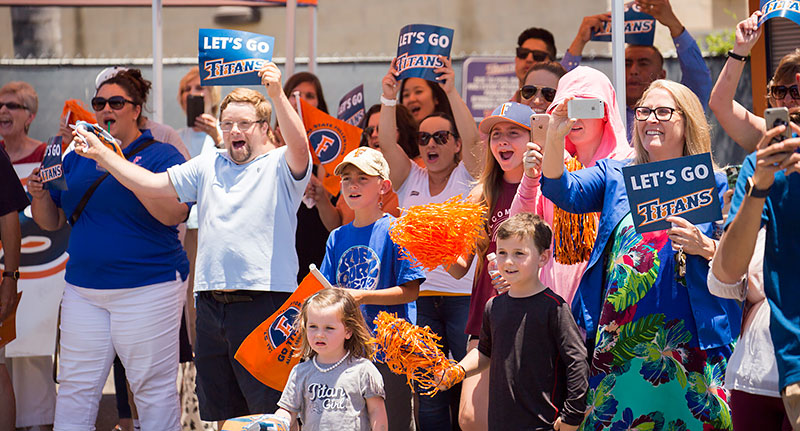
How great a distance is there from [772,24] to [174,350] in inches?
156

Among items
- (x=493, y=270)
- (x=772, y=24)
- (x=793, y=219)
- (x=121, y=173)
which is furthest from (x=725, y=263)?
(x=772, y=24)

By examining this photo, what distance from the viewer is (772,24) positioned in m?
5.94

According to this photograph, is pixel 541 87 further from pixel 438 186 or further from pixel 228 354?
pixel 228 354

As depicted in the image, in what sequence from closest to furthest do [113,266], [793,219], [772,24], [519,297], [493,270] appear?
[793,219] < [519,297] < [493,270] < [113,266] < [772,24]

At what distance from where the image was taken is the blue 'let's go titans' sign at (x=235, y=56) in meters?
5.30

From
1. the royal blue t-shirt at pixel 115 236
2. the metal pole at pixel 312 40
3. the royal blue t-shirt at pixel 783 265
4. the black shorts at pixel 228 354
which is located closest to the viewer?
the royal blue t-shirt at pixel 783 265

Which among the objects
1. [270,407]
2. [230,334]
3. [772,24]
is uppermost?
[772,24]

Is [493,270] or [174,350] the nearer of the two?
[493,270]

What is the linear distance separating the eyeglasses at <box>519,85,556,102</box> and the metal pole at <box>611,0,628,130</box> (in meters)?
0.45

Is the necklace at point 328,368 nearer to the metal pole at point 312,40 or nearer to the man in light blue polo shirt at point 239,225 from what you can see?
the man in light blue polo shirt at point 239,225

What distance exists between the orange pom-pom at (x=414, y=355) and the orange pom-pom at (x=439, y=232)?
369mm

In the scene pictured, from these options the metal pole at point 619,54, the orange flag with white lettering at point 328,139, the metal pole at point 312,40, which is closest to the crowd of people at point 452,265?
the orange flag with white lettering at point 328,139

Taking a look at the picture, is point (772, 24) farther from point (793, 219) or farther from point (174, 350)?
point (174, 350)

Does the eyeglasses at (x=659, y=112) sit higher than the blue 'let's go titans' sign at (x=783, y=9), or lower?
lower
